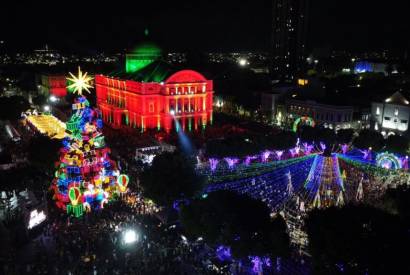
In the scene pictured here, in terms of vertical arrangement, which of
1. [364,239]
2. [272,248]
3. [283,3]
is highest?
[283,3]

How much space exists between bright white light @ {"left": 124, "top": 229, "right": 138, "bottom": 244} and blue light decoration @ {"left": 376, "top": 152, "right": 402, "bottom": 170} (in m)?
19.6

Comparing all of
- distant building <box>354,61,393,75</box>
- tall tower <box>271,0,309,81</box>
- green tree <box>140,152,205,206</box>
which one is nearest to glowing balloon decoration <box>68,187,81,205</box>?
green tree <box>140,152,205,206</box>

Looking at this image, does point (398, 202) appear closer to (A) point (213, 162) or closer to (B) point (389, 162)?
(B) point (389, 162)

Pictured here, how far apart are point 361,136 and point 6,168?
34335mm

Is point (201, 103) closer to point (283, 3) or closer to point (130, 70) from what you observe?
point (130, 70)

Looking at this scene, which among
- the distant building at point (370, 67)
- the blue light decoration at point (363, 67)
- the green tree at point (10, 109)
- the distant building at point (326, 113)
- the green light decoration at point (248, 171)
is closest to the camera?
the green light decoration at point (248, 171)

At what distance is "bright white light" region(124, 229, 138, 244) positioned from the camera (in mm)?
24094

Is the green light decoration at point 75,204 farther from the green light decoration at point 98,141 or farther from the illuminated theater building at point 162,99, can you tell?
the illuminated theater building at point 162,99

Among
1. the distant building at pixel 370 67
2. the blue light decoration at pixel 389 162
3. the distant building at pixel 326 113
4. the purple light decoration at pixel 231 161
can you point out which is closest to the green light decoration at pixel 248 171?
the purple light decoration at pixel 231 161

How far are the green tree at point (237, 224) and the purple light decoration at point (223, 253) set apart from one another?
3.22 feet

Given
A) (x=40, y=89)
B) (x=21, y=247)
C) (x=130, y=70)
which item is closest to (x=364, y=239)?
(x=21, y=247)

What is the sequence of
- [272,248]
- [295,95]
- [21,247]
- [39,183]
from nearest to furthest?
[272,248] → [21,247] → [39,183] → [295,95]

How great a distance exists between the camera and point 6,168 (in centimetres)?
3638

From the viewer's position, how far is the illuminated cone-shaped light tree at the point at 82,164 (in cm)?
2816
